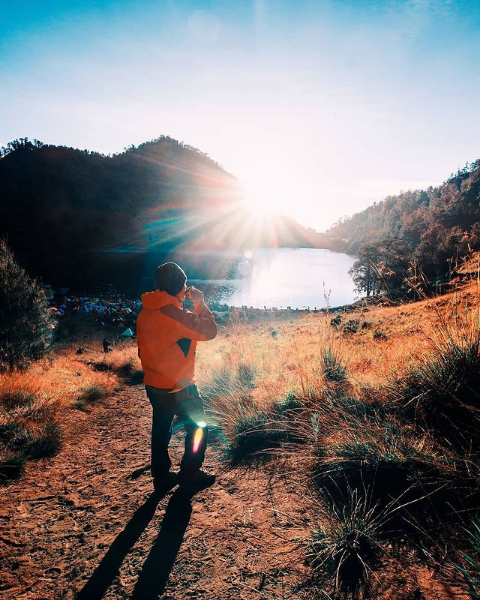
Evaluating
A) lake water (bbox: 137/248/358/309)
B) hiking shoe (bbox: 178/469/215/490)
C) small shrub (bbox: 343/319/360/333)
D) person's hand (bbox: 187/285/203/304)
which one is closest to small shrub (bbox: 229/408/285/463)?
hiking shoe (bbox: 178/469/215/490)

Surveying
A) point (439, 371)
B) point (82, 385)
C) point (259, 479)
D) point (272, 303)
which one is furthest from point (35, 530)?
point (272, 303)

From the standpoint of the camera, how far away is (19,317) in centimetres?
1298

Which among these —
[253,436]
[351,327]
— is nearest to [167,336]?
[253,436]

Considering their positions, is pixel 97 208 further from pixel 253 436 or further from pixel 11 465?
pixel 253 436

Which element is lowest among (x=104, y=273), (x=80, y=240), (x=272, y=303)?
(x=272, y=303)

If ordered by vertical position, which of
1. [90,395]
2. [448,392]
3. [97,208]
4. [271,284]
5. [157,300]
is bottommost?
[271,284]

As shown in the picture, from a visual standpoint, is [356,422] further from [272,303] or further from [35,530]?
[272,303]

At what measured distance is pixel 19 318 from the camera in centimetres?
1297

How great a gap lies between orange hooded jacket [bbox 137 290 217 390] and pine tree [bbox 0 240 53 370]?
1182 cm

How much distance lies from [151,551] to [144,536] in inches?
7.3

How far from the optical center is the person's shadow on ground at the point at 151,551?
6.43 feet

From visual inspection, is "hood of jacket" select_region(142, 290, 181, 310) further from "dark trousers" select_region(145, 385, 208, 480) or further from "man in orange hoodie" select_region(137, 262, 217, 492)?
"dark trousers" select_region(145, 385, 208, 480)

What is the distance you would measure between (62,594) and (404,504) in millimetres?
2321

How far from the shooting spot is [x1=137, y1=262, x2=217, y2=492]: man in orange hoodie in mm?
2613
